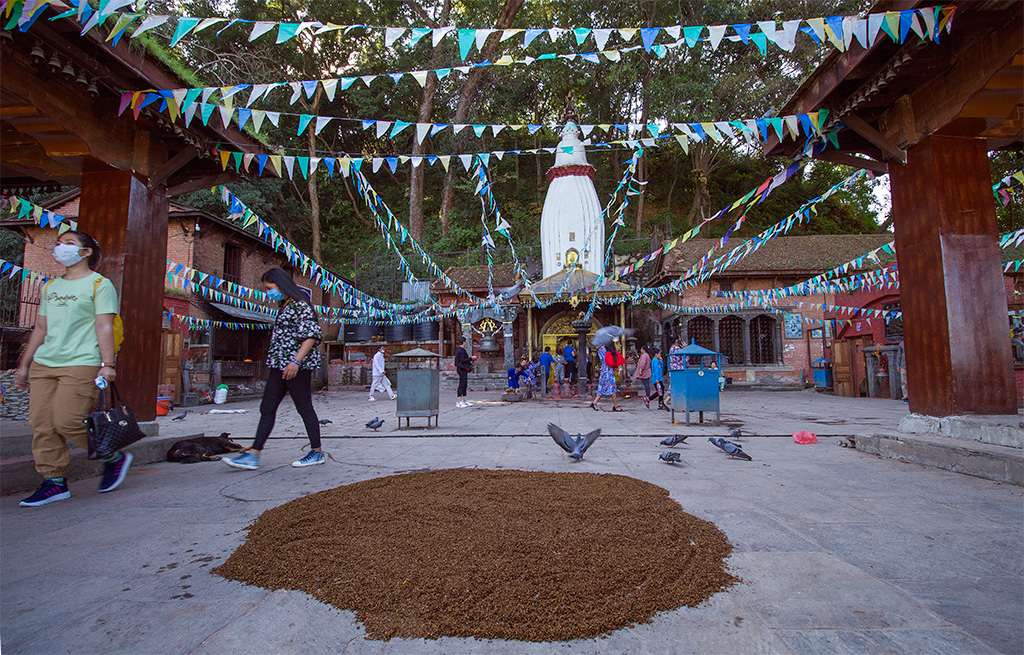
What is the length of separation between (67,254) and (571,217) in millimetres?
20253

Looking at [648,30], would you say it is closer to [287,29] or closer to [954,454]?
[287,29]

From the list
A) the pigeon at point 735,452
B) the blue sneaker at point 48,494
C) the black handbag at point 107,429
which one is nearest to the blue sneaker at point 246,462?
the black handbag at point 107,429

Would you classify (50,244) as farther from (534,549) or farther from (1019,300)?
(1019,300)

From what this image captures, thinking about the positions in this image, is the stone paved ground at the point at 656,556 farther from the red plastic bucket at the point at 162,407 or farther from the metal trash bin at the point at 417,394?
the red plastic bucket at the point at 162,407

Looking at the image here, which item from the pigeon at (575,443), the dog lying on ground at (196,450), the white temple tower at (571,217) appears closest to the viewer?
the pigeon at (575,443)

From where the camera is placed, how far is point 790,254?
2002 centimetres

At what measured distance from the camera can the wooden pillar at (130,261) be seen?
4875 mm

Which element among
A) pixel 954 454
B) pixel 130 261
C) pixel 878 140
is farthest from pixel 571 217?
pixel 954 454

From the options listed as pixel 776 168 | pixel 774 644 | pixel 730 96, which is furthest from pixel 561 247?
pixel 774 644

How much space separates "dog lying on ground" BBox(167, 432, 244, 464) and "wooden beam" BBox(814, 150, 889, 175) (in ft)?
24.2

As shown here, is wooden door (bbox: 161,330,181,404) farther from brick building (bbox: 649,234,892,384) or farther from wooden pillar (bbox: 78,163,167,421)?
brick building (bbox: 649,234,892,384)

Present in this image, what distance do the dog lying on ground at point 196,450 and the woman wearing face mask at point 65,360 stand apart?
138 cm

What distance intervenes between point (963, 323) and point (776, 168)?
3073 cm

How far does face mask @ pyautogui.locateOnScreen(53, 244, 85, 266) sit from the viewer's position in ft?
10.7
